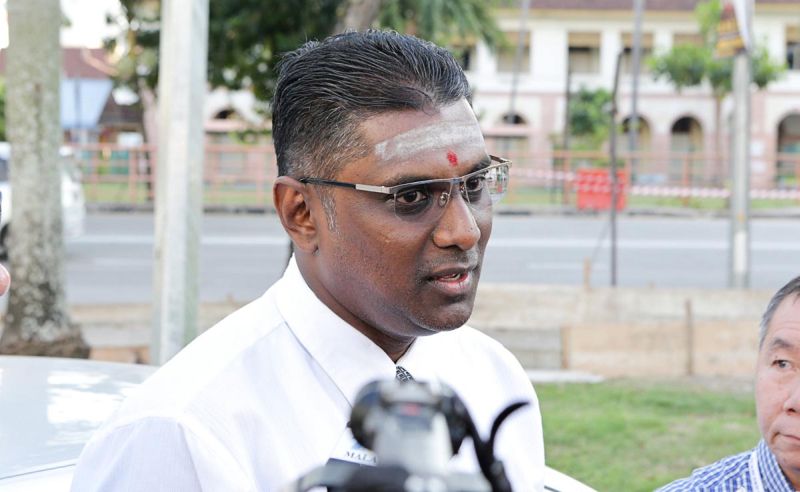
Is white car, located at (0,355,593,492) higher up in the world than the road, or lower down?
higher up

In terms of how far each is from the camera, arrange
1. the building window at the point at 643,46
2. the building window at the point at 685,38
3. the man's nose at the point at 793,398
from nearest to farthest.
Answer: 1. the man's nose at the point at 793,398
2. the building window at the point at 685,38
3. the building window at the point at 643,46

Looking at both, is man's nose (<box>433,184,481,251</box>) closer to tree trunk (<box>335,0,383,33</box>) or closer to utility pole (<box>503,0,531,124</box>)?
tree trunk (<box>335,0,383,33</box>)

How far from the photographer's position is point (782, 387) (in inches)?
90.2

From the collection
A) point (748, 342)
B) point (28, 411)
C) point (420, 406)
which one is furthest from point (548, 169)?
point (420, 406)

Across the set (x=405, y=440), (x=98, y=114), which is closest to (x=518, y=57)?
(x=98, y=114)

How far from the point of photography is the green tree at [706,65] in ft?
114

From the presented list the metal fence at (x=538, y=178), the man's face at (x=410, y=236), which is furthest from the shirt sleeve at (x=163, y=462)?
A: the metal fence at (x=538, y=178)

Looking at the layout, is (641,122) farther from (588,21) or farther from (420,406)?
(420,406)

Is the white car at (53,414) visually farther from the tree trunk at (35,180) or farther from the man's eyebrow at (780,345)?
the tree trunk at (35,180)

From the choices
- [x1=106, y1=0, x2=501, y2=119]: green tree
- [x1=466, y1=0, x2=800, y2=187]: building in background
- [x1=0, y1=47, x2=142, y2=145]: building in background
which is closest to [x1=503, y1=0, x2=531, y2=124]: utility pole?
[x1=466, y1=0, x2=800, y2=187]: building in background

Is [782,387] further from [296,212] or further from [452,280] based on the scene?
[296,212]

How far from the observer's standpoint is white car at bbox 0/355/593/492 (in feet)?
7.89

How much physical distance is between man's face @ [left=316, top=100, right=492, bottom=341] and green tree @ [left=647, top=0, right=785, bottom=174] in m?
33.2

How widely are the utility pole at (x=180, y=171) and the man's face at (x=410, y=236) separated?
13.0 ft
